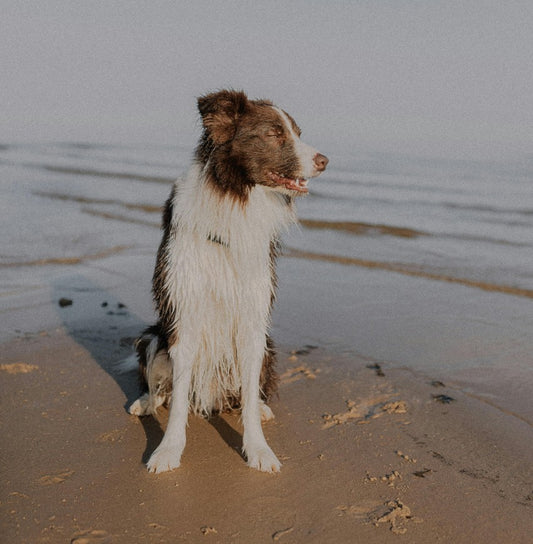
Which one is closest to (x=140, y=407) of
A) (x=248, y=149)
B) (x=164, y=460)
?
(x=164, y=460)

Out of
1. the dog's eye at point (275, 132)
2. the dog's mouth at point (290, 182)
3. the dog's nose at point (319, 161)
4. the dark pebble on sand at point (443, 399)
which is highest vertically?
the dog's eye at point (275, 132)

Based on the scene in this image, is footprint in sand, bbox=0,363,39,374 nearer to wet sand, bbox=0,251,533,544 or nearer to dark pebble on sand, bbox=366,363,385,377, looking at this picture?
wet sand, bbox=0,251,533,544

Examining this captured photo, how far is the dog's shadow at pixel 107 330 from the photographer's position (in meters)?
3.90

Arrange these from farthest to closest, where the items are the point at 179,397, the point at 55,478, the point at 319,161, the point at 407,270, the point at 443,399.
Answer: the point at 407,270 < the point at 443,399 < the point at 179,397 < the point at 319,161 < the point at 55,478

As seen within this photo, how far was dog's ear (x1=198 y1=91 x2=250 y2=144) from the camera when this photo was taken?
3350mm

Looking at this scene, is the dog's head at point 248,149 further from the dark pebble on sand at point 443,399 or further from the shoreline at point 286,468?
the dark pebble on sand at point 443,399

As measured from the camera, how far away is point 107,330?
573 cm

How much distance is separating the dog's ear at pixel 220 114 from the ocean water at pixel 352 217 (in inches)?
215

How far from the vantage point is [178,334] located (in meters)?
3.56

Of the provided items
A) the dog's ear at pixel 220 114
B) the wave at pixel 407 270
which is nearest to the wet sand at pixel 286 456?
the dog's ear at pixel 220 114

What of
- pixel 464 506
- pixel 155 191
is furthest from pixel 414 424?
pixel 155 191

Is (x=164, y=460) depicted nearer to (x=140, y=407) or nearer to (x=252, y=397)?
(x=252, y=397)

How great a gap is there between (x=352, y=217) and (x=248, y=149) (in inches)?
401

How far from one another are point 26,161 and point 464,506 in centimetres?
2623
